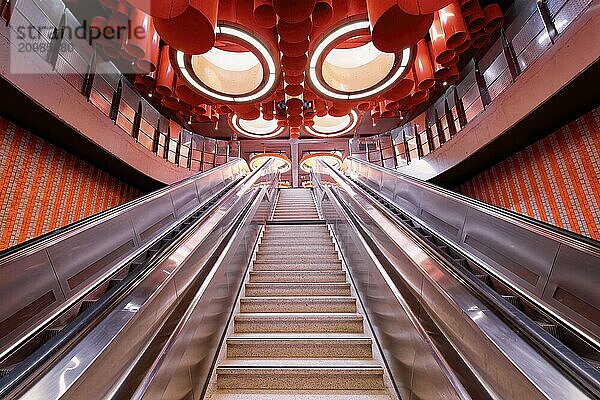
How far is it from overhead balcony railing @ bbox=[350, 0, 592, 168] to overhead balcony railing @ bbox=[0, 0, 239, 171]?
7263mm

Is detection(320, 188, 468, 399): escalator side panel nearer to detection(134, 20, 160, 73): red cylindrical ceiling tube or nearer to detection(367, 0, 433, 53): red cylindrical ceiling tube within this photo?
detection(367, 0, 433, 53): red cylindrical ceiling tube

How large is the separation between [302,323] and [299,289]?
2.33 ft

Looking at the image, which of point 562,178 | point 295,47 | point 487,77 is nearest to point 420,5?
point 295,47

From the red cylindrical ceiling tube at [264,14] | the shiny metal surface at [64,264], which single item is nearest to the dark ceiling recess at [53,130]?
the shiny metal surface at [64,264]

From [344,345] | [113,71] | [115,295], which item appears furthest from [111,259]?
[113,71]

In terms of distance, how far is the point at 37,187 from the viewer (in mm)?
5828

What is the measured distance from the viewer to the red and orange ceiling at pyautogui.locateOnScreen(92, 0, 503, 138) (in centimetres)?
393

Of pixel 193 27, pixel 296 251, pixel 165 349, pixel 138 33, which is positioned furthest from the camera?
pixel 138 33

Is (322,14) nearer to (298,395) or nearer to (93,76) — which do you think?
(298,395)

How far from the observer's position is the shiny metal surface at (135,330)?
3.31 ft

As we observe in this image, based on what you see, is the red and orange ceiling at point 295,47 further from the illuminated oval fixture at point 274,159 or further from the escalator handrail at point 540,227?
the illuminated oval fixture at point 274,159

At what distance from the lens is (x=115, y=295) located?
1.52 m

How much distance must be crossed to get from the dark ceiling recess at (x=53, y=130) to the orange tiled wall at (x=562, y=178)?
821cm

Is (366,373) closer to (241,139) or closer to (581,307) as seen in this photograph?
(581,307)
